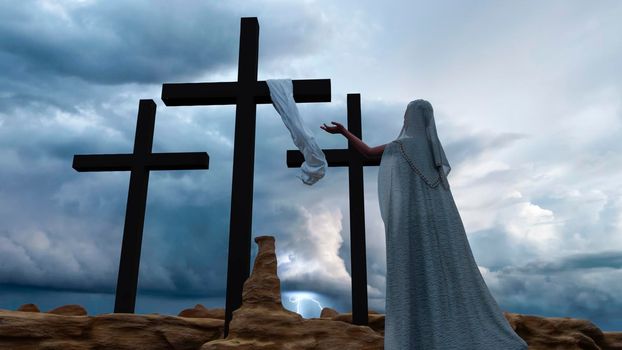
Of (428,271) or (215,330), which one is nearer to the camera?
(428,271)

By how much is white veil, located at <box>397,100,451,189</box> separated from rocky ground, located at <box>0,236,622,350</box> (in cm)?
214

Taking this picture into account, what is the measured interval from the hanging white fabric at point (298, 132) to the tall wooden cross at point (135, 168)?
1658 millimetres

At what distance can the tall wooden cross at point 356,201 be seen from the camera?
6.08 meters

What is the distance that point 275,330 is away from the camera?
4.64 meters

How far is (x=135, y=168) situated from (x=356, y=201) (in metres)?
3.42

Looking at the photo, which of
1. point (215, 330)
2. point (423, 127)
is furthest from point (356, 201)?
point (423, 127)

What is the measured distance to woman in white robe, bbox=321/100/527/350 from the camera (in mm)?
3150

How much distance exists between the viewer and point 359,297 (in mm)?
6090

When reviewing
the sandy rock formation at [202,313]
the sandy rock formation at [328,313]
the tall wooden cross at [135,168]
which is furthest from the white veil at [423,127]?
the sandy rock formation at [202,313]

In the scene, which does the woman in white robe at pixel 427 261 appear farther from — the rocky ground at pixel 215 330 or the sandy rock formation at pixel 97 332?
the sandy rock formation at pixel 97 332

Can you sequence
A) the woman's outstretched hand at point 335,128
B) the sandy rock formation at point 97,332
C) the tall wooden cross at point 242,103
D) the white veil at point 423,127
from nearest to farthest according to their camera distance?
the white veil at point 423,127 → the woman's outstretched hand at point 335,128 → the sandy rock formation at point 97,332 → the tall wooden cross at point 242,103

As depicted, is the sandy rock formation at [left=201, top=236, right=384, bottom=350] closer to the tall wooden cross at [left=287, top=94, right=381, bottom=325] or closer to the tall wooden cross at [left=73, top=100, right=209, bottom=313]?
the tall wooden cross at [left=287, top=94, right=381, bottom=325]

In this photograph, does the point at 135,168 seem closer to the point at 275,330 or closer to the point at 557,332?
the point at 275,330

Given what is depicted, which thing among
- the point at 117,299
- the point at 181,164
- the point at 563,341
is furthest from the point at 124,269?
the point at 563,341
